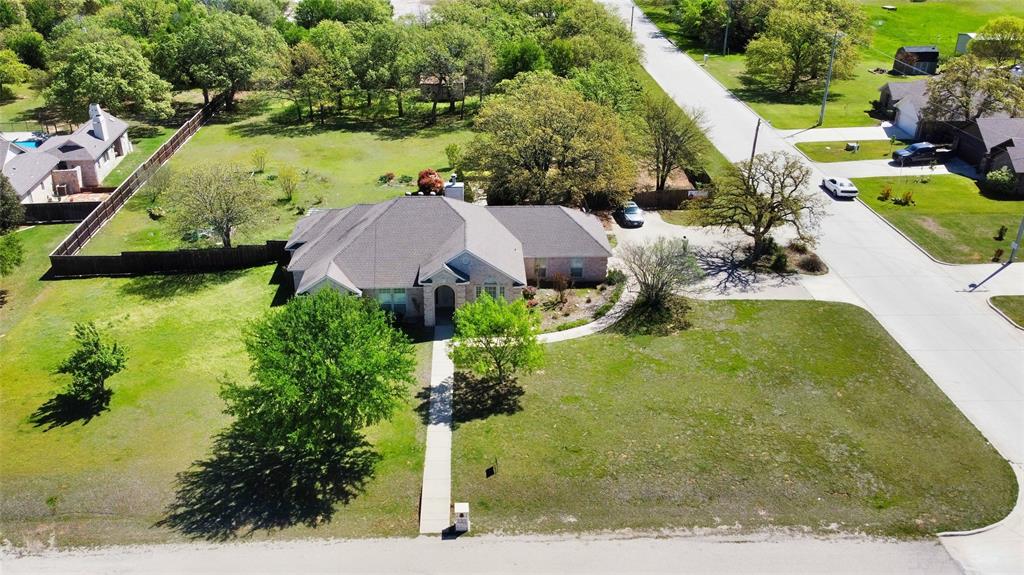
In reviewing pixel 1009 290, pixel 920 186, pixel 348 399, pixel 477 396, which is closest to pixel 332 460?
pixel 348 399

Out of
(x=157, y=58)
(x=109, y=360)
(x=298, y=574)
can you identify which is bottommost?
(x=298, y=574)

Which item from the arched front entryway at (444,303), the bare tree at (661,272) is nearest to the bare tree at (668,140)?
the bare tree at (661,272)

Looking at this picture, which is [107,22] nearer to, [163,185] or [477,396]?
[163,185]

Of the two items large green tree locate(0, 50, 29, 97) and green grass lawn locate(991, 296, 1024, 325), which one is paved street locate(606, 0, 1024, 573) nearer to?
green grass lawn locate(991, 296, 1024, 325)

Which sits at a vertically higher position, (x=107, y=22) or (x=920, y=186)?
(x=107, y=22)

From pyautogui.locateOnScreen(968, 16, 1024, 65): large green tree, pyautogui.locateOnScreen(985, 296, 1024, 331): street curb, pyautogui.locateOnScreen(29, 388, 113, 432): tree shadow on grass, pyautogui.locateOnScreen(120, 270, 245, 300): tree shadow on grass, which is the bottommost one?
pyautogui.locateOnScreen(29, 388, 113, 432): tree shadow on grass

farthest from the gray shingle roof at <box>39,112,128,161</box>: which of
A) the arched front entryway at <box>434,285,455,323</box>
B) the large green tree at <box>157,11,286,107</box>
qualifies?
the arched front entryway at <box>434,285,455,323</box>

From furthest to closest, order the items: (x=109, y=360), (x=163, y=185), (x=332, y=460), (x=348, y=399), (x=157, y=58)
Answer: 1. (x=157, y=58)
2. (x=163, y=185)
3. (x=109, y=360)
4. (x=332, y=460)
5. (x=348, y=399)
